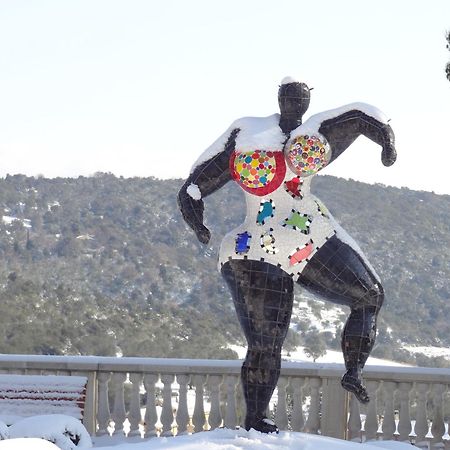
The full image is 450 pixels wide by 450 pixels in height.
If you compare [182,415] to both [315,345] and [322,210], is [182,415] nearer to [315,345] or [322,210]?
[322,210]

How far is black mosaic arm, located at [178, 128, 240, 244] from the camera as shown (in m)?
6.81

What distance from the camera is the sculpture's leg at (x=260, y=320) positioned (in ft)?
21.5

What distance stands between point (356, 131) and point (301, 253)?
81 centimetres

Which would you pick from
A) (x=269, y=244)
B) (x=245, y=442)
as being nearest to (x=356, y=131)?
(x=269, y=244)

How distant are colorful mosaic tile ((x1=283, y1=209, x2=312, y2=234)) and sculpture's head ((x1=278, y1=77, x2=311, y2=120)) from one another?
62cm

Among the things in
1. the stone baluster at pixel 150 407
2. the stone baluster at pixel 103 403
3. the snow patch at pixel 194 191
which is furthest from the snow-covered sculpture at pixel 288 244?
the stone baluster at pixel 103 403

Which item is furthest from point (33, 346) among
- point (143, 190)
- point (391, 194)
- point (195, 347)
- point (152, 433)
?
point (391, 194)

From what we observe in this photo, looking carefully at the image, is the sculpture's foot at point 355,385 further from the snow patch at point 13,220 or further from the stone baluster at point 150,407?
the snow patch at point 13,220

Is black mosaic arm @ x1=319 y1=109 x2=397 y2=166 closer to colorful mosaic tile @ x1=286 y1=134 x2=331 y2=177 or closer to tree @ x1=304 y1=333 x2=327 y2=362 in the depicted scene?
colorful mosaic tile @ x1=286 y1=134 x2=331 y2=177

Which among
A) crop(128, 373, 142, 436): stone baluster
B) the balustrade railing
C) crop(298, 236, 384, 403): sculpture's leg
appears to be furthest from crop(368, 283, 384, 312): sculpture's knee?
crop(128, 373, 142, 436): stone baluster

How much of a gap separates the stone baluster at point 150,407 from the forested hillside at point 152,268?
1347 cm

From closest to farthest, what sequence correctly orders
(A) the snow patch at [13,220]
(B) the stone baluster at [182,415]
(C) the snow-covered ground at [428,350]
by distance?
1. (B) the stone baluster at [182,415]
2. (C) the snow-covered ground at [428,350]
3. (A) the snow patch at [13,220]

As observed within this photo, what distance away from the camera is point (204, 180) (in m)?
6.85

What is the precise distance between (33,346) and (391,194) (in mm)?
32518
